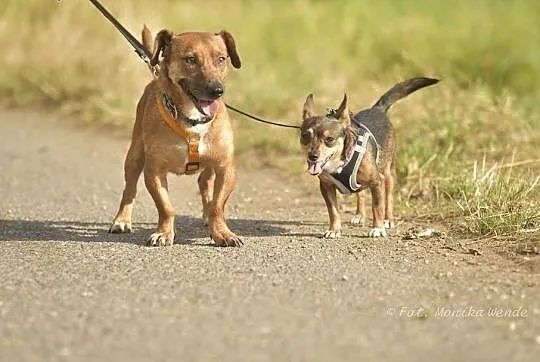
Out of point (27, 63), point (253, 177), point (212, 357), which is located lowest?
point (212, 357)

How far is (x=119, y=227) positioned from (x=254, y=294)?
2.01 meters

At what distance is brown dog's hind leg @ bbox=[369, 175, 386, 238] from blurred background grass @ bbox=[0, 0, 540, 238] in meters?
0.94

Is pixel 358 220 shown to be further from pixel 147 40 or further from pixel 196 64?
pixel 147 40

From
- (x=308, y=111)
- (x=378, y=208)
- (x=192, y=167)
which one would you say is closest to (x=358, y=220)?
(x=378, y=208)

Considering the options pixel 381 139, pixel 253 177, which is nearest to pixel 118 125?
pixel 253 177

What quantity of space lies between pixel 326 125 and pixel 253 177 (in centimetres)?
246

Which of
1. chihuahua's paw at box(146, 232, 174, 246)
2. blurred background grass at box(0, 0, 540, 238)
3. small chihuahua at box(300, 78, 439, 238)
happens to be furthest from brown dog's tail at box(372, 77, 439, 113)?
chihuahua's paw at box(146, 232, 174, 246)

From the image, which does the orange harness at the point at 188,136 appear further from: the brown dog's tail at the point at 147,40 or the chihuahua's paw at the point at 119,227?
the brown dog's tail at the point at 147,40

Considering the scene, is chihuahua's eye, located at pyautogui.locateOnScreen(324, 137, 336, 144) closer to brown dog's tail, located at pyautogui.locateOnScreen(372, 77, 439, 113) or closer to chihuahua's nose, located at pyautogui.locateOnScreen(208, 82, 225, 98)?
chihuahua's nose, located at pyautogui.locateOnScreen(208, 82, 225, 98)

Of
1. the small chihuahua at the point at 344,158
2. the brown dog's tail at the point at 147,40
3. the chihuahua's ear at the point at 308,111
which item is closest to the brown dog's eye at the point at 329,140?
the small chihuahua at the point at 344,158

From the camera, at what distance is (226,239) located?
6504 millimetres

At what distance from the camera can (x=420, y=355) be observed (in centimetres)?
439

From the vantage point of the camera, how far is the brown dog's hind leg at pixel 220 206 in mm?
6539

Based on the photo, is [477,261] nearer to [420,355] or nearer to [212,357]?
[420,355]
